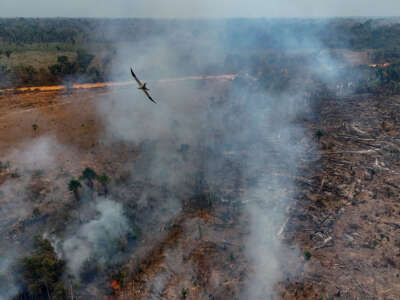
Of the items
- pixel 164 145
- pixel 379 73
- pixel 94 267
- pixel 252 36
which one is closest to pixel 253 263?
pixel 94 267

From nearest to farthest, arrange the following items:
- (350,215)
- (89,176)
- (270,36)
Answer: (350,215) < (89,176) < (270,36)

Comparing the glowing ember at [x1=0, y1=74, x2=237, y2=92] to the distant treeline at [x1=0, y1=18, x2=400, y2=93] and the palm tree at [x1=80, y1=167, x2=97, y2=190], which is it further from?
the palm tree at [x1=80, y1=167, x2=97, y2=190]

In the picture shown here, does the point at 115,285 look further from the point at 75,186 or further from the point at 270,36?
the point at 270,36

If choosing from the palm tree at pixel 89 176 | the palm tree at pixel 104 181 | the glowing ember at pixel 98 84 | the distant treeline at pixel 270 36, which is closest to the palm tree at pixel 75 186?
the palm tree at pixel 89 176

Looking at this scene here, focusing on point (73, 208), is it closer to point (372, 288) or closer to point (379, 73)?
point (372, 288)

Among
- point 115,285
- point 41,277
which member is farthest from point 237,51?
point 41,277

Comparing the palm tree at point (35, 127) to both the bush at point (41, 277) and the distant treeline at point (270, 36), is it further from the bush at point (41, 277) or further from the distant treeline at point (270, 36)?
the distant treeline at point (270, 36)
